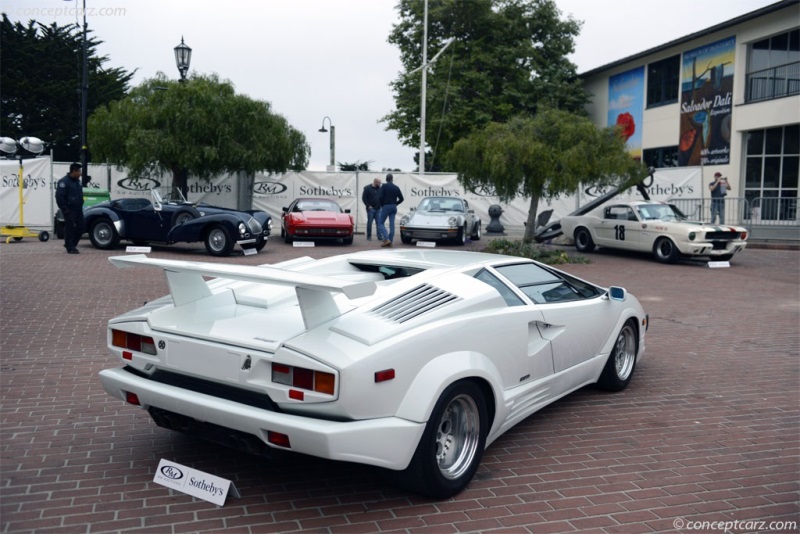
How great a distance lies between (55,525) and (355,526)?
4.78 ft

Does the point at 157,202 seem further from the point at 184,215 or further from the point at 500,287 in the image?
the point at 500,287

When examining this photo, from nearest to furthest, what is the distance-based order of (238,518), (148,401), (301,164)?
1. (238,518)
2. (148,401)
3. (301,164)

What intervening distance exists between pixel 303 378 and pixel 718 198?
21.6 meters

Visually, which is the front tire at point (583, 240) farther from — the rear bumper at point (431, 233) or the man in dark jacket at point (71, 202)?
the man in dark jacket at point (71, 202)

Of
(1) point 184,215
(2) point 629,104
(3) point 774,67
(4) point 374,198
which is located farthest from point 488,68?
(1) point 184,215

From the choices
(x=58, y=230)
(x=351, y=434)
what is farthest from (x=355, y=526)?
(x=58, y=230)

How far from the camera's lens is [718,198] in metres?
22.1

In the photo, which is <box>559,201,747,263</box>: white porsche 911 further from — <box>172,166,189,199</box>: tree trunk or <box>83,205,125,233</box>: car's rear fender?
<box>172,166,189,199</box>: tree trunk

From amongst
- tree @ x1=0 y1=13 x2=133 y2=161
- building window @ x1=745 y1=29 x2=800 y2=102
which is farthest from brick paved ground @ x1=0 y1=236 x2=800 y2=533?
tree @ x1=0 y1=13 x2=133 y2=161

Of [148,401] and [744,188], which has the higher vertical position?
[744,188]

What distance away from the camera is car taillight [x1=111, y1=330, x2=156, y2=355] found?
3.99 meters

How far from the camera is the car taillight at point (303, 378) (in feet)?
11.0

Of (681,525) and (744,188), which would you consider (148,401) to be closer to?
(681,525)

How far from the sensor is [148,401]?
389cm
